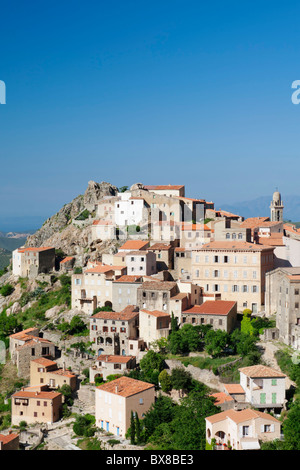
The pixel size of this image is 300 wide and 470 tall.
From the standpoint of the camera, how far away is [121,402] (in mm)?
40344

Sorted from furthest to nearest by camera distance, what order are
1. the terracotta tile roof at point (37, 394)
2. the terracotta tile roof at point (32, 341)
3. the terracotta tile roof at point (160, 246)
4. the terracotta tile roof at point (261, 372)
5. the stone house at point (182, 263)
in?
the terracotta tile roof at point (160, 246) < the stone house at point (182, 263) < the terracotta tile roof at point (32, 341) < the terracotta tile roof at point (37, 394) < the terracotta tile roof at point (261, 372)

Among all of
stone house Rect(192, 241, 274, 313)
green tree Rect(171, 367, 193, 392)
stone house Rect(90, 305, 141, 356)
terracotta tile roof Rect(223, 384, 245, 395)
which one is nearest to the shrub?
stone house Rect(90, 305, 141, 356)

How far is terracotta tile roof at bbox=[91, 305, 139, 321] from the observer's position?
49.3 metres

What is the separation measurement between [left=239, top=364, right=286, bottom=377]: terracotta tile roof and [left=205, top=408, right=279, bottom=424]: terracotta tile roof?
8.90 feet

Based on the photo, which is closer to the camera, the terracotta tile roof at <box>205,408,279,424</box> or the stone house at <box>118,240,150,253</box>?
the terracotta tile roof at <box>205,408,279,424</box>

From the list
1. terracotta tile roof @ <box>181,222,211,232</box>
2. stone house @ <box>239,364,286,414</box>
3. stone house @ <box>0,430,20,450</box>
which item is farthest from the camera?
terracotta tile roof @ <box>181,222,211,232</box>

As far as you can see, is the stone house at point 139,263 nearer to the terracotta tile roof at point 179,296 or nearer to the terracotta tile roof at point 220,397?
the terracotta tile roof at point 179,296

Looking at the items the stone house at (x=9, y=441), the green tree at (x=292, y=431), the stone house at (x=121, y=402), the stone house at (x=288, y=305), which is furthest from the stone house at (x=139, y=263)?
the green tree at (x=292, y=431)

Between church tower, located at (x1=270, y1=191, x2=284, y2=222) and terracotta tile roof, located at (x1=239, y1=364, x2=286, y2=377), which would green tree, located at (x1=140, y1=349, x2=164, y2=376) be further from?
church tower, located at (x1=270, y1=191, x2=284, y2=222)

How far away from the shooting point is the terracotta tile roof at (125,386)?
40906mm

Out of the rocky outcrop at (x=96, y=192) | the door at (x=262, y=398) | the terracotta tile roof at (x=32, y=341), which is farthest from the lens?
the rocky outcrop at (x=96, y=192)

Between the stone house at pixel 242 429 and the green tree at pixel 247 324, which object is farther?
the green tree at pixel 247 324
